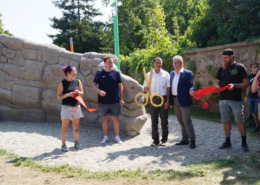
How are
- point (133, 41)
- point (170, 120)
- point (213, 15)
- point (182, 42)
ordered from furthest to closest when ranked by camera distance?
point (133, 41) → point (182, 42) → point (213, 15) → point (170, 120)

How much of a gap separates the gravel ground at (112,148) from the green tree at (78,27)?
2053 cm

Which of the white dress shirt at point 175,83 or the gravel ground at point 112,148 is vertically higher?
the white dress shirt at point 175,83

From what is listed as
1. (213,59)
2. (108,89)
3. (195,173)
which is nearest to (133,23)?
(213,59)

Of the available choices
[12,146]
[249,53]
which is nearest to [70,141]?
[12,146]

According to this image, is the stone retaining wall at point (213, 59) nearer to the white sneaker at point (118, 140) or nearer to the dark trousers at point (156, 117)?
the dark trousers at point (156, 117)

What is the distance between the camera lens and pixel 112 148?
5.61 m

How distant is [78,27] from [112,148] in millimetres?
23410

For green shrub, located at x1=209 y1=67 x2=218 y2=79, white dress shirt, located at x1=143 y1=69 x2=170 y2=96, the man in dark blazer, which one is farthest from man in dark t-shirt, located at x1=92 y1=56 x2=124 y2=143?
green shrub, located at x1=209 y1=67 x2=218 y2=79

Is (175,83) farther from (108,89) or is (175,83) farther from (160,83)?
(108,89)

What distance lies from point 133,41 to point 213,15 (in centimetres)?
965

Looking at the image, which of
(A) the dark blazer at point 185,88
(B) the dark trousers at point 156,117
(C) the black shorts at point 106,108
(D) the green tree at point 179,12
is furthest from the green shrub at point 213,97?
(D) the green tree at point 179,12

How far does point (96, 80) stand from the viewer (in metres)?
5.93

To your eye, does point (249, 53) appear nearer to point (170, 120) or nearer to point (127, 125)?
point (170, 120)

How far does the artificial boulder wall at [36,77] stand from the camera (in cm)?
714
